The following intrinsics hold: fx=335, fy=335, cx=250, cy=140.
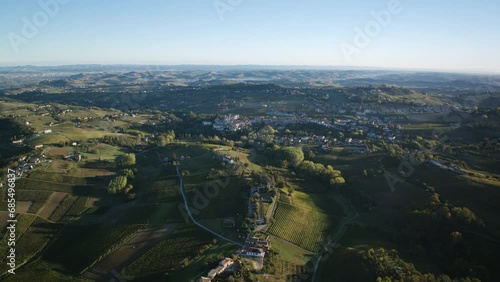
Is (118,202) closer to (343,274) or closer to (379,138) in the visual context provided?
(343,274)

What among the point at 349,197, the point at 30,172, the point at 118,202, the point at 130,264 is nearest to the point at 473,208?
the point at 349,197

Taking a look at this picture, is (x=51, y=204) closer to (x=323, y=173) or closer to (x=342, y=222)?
(x=342, y=222)

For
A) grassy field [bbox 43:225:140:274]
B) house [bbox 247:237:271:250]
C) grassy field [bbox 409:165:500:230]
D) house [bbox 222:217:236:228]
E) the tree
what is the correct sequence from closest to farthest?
house [bbox 247:237:271:250], grassy field [bbox 43:225:140:274], grassy field [bbox 409:165:500:230], house [bbox 222:217:236:228], the tree

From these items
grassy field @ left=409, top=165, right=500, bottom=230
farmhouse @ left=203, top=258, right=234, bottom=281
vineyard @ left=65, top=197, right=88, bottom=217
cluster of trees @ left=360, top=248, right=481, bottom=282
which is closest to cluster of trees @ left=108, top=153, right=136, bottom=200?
vineyard @ left=65, top=197, right=88, bottom=217

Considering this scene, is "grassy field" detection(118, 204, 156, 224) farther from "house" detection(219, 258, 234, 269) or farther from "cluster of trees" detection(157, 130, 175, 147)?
"cluster of trees" detection(157, 130, 175, 147)

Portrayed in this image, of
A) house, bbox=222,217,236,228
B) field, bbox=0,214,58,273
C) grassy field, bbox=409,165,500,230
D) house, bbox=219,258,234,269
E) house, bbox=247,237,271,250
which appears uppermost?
grassy field, bbox=409,165,500,230

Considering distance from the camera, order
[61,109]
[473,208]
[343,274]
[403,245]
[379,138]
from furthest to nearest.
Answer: [61,109], [379,138], [473,208], [403,245], [343,274]

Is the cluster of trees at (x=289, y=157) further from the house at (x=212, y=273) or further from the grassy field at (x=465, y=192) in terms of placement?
the house at (x=212, y=273)
